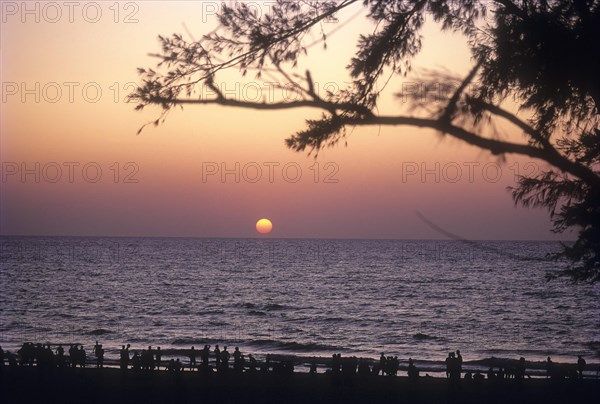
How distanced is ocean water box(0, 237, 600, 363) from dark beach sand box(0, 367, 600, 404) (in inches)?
120

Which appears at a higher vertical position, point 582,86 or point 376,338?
point 582,86

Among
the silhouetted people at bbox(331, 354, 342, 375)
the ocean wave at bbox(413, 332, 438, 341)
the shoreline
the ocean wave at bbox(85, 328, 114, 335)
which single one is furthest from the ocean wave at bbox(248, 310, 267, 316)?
the silhouetted people at bbox(331, 354, 342, 375)

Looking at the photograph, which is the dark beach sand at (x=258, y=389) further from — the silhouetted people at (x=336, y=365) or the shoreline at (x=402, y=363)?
the shoreline at (x=402, y=363)

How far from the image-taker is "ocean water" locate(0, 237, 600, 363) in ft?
148

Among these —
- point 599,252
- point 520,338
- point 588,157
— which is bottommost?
point 520,338

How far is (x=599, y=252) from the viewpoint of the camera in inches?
265

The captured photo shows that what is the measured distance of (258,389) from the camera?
2161 centimetres

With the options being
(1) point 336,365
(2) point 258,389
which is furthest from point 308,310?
(2) point 258,389

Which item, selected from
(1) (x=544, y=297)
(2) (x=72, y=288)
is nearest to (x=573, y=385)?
(1) (x=544, y=297)

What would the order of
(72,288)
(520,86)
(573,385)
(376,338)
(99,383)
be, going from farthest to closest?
(72,288)
(376,338)
(573,385)
(99,383)
(520,86)

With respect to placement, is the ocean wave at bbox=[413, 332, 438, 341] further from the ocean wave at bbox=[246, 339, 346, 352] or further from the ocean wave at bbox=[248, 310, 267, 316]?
the ocean wave at bbox=[248, 310, 267, 316]

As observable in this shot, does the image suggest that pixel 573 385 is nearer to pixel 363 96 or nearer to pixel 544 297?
pixel 363 96

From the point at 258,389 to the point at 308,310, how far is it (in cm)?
4273

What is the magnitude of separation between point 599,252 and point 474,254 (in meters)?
173
